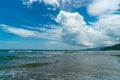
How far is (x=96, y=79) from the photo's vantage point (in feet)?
48.3

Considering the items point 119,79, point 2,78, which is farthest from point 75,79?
point 2,78

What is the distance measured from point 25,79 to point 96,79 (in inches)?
228

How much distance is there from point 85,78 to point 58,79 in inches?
88.3

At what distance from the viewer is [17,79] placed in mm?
15070

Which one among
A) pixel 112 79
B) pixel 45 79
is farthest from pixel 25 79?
pixel 112 79

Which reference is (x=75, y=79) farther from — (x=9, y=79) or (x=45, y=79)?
(x=9, y=79)

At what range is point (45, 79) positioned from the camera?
1503cm

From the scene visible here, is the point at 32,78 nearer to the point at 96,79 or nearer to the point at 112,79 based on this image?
the point at 96,79

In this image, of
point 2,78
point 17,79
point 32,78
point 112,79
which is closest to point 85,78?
point 112,79

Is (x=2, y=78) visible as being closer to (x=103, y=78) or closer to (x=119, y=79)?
(x=103, y=78)

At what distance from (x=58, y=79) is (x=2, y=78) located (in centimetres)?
473

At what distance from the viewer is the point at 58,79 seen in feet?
49.1

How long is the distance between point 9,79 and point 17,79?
64 cm

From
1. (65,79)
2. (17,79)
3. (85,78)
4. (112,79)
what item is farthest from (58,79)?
(112,79)
